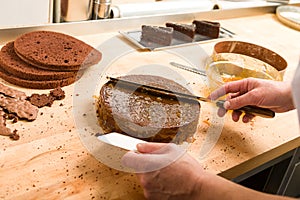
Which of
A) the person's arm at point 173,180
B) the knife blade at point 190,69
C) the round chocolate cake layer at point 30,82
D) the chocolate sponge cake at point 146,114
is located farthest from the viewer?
the knife blade at point 190,69

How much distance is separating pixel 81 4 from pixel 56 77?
357 mm

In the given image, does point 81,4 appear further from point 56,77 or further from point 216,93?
point 216,93

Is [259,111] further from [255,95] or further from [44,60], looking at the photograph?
[44,60]

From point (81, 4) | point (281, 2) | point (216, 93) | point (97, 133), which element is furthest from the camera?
point (281, 2)

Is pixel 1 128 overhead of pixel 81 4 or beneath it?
beneath

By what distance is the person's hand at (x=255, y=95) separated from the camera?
79 centimetres

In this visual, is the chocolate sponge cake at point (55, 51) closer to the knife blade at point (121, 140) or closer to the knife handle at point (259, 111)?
the knife blade at point (121, 140)

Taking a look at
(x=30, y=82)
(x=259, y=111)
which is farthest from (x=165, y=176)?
(x=30, y=82)

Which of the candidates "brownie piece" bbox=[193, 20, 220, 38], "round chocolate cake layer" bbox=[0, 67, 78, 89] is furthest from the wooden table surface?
"brownie piece" bbox=[193, 20, 220, 38]

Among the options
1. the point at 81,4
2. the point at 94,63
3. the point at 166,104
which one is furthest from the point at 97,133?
the point at 81,4

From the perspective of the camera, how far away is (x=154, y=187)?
24.4 inches

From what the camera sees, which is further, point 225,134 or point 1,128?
point 225,134

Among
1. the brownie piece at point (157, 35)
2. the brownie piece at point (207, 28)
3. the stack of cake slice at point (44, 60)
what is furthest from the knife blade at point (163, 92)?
the brownie piece at point (207, 28)

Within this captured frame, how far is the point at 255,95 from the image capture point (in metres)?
0.79
